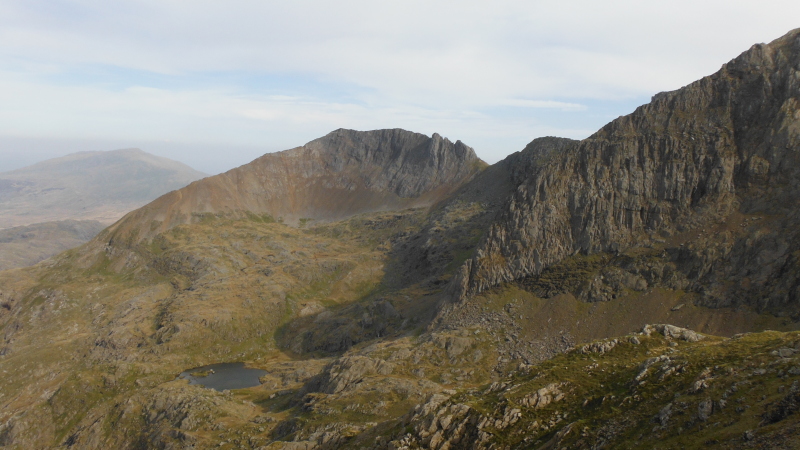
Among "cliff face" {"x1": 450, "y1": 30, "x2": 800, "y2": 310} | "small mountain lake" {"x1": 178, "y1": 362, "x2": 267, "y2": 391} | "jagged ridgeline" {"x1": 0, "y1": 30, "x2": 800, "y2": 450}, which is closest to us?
"jagged ridgeline" {"x1": 0, "y1": 30, "x2": 800, "y2": 450}

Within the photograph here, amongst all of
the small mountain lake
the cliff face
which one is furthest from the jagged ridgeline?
the small mountain lake

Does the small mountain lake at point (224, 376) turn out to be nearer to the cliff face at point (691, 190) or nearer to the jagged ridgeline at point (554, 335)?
the jagged ridgeline at point (554, 335)

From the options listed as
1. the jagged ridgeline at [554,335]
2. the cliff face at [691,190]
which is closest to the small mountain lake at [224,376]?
the jagged ridgeline at [554,335]

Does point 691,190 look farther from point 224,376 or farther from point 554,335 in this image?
point 224,376

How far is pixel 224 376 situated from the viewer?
5281 inches

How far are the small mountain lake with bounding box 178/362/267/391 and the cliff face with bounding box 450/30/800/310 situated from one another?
64852 millimetres

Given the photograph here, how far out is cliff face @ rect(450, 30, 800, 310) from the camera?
9069 centimetres

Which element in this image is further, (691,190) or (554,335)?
(691,190)

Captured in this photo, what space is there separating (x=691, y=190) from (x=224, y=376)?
447 ft

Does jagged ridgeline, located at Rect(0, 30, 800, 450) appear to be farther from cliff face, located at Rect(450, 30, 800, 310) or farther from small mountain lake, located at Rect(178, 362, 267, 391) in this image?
small mountain lake, located at Rect(178, 362, 267, 391)

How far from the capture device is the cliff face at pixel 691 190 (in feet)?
298

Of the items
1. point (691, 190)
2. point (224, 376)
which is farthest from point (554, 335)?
point (224, 376)

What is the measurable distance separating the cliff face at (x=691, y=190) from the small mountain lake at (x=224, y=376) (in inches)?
2553

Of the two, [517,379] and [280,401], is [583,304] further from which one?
[280,401]
